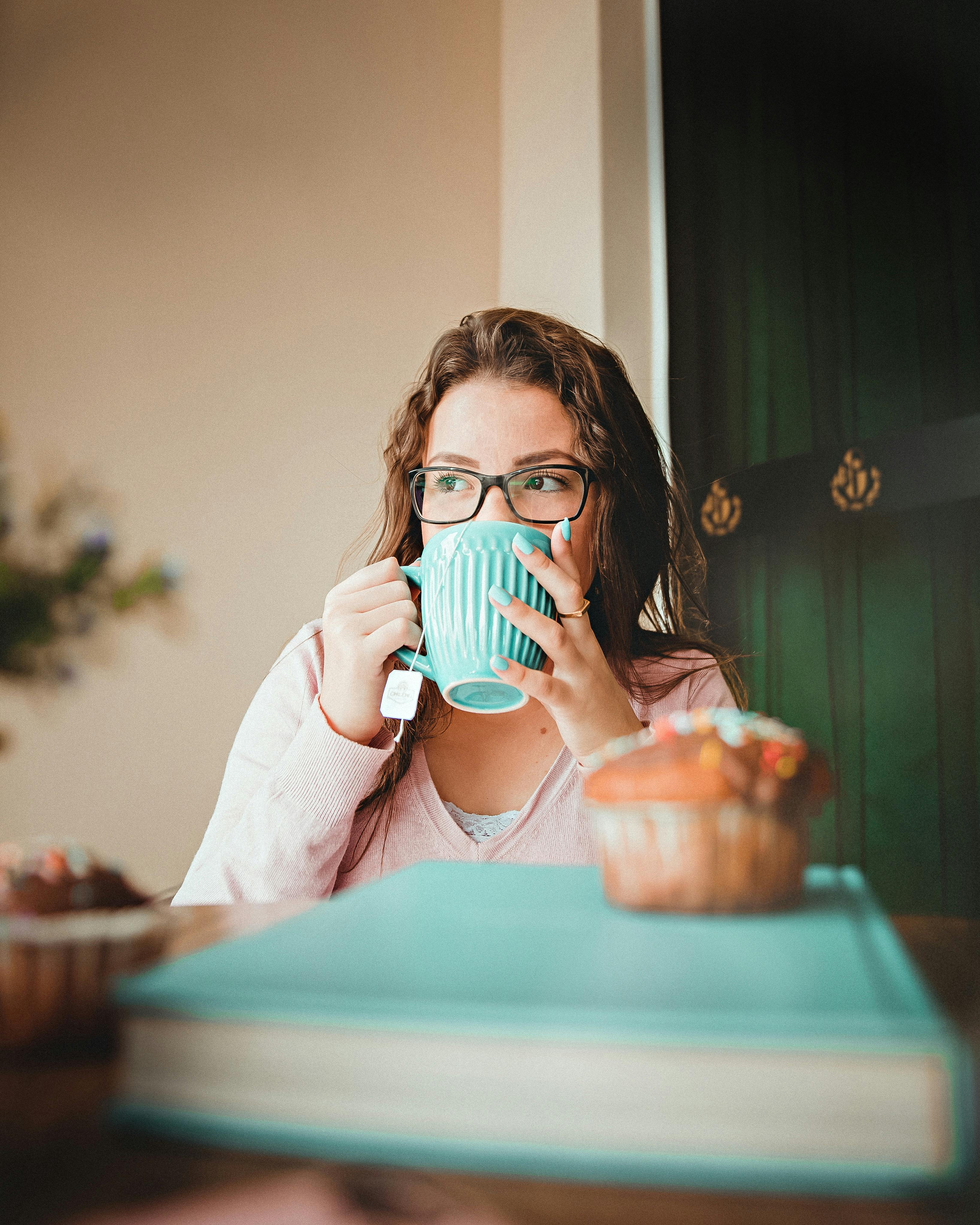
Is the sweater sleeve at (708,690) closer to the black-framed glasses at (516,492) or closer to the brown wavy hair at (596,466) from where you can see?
the brown wavy hair at (596,466)

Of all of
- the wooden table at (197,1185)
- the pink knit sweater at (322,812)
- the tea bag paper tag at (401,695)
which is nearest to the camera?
the wooden table at (197,1185)

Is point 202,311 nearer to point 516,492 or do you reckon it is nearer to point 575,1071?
point 516,492

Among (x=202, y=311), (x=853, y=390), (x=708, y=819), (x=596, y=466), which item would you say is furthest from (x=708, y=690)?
(x=202, y=311)

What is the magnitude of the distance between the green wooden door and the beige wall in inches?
29.4

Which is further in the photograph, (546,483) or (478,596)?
(546,483)

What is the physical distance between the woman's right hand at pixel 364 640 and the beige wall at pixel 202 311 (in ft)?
3.35

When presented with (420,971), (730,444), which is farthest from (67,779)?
(420,971)

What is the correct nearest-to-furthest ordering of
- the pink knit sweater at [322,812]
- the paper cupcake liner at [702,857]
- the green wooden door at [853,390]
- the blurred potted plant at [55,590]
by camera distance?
the paper cupcake liner at [702,857]
the blurred potted plant at [55,590]
the pink knit sweater at [322,812]
the green wooden door at [853,390]

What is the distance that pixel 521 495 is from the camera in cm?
103

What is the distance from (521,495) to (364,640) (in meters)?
0.29

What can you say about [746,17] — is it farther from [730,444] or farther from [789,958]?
[789,958]

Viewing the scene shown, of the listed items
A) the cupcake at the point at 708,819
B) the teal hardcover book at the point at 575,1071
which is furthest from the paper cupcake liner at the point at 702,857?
the teal hardcover book at the point at 575,1071

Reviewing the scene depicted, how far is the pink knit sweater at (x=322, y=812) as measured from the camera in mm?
863

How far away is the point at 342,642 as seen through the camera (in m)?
0.88
